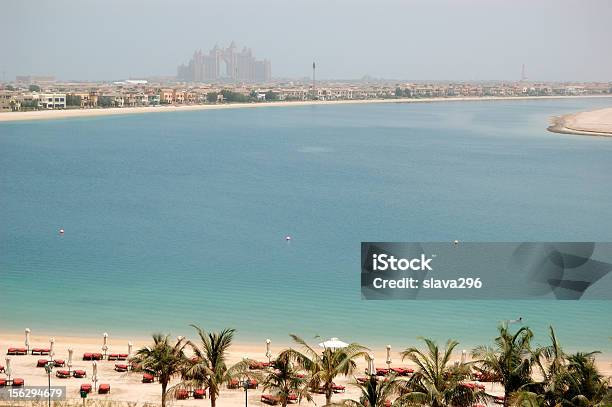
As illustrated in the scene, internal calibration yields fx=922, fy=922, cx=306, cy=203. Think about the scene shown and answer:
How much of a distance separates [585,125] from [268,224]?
4354 centimetres

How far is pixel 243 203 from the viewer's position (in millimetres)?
27031

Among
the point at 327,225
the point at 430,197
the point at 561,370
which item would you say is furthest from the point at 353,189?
the point at 561,370

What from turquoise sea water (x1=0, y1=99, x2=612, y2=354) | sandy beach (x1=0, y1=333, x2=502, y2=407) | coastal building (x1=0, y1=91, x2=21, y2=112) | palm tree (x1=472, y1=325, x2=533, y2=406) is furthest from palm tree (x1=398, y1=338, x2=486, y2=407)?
coastal building (x1=0, y1=91, x2=21, y2=112)

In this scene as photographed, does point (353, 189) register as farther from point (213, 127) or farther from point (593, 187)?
point (213, 127)

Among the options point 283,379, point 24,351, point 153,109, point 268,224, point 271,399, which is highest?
point 283,379

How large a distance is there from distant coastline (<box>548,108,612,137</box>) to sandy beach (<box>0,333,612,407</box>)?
46.1 metres

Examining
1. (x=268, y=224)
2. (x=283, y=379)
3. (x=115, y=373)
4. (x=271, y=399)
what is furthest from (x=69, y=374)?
(x=268, y=224)

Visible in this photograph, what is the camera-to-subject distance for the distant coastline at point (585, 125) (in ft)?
186

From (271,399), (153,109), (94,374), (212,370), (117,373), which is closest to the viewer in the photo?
(212,370)

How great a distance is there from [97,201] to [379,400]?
21.5 meters

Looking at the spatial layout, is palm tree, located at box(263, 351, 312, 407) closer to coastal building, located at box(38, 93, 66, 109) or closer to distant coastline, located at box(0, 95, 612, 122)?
distant coastline, located at box(0, 95, 612, 122)

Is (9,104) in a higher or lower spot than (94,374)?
higher

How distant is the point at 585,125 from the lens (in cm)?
6191

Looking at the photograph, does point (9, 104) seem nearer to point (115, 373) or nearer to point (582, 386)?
point (115, 373)
